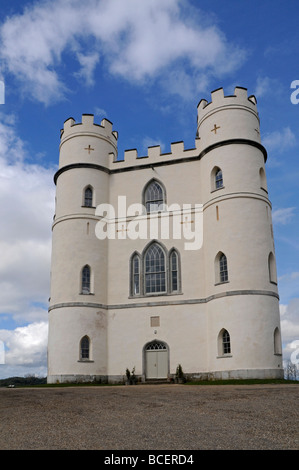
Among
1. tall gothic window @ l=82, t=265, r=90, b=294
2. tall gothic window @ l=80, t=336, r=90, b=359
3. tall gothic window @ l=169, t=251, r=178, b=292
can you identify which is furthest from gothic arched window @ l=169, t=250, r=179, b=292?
tall gothic window @ l=80, t=336, r=90, b=359

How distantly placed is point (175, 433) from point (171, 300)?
63.6 feet

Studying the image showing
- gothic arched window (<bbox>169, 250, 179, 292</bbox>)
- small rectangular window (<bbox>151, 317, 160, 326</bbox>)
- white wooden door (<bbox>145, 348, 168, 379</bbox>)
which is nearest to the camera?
white wooden door (<bbox>145, 348, 168, 379</bbox>)

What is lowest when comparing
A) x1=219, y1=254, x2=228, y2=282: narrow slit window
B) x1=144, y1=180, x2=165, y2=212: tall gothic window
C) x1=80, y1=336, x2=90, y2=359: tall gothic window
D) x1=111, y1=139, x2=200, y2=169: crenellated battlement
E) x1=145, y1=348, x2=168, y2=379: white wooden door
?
x1=145, y1=348, x2=168, y2=379: white wooden door

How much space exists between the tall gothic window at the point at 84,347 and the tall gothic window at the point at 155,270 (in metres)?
4.55

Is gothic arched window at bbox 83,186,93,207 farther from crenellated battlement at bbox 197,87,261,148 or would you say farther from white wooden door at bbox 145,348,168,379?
white wooden door at bbox 145,348,168,379

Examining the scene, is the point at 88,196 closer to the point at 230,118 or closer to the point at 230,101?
the point at 230,118

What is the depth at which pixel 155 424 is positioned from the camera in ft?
28.2

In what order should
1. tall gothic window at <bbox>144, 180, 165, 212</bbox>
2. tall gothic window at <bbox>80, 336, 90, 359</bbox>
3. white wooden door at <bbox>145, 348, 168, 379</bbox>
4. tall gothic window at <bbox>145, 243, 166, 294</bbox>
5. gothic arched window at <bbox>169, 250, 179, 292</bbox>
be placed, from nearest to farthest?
white wooden door at <bbox>145, 348, 168, 379</bbox> → tall gothic window at <bbox>80, 336, 90, 359</bbox> → gothic arched window at <bbox>169, 250, 179, 292</bbox> → tall gothic window at <bbox>145, 243, 166, 294</bbox> → tall gothic window at <bbox>144, 180, 165, 212</bbox>

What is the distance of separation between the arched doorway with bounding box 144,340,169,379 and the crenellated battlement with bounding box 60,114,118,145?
14226 mm

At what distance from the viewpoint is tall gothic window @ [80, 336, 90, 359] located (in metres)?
27.0

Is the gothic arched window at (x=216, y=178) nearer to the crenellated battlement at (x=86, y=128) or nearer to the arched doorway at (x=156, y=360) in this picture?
the crenellated battlement at (x=86, y=128)

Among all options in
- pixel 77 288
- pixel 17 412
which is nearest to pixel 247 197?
pixel 77 288

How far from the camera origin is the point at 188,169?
29.2 metres

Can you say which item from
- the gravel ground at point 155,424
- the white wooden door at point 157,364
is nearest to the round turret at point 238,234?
the white wooden door at point 157,364
